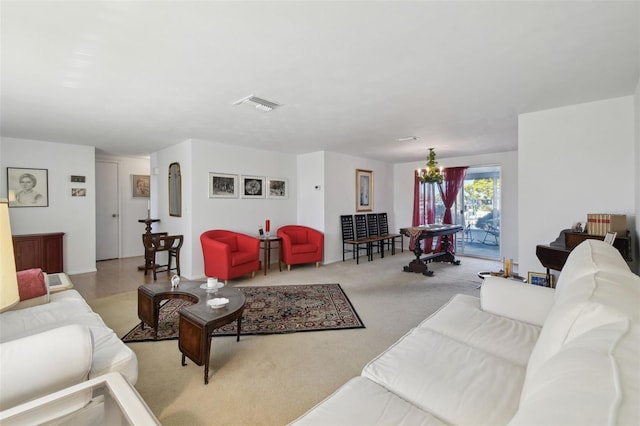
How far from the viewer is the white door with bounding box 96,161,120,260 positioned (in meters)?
6.52

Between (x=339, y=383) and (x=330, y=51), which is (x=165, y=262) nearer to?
(x=339, y=383)

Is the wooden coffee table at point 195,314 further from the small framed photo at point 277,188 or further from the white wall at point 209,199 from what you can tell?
the small framed photo at point 277,188

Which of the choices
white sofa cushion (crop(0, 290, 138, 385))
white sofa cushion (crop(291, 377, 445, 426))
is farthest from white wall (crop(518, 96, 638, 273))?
white sofa cushion (crop(0, 290, 138, 385))

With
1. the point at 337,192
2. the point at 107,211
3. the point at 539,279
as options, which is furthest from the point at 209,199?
A: the point at 539,279

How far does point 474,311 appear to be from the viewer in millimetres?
2111

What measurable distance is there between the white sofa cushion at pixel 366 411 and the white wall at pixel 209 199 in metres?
4.35

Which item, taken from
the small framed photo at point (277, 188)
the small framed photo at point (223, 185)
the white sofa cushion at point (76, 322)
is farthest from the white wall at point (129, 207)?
the white sofa cushion at point (76, 322)

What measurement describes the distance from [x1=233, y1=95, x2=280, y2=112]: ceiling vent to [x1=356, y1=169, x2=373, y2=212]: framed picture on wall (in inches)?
160

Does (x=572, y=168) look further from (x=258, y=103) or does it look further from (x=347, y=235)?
(x=347, y=235)

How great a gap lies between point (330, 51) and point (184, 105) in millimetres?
1953

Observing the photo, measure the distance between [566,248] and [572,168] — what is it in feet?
3.58

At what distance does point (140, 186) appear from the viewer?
281 inches

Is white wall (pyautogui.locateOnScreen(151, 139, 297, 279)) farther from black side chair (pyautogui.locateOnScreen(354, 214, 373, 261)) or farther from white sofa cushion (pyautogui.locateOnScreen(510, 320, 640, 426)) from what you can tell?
white sofa cushion (pyautogui.locateOnScreen(510, 320, 640, 426))

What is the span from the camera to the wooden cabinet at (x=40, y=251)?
180 inches
